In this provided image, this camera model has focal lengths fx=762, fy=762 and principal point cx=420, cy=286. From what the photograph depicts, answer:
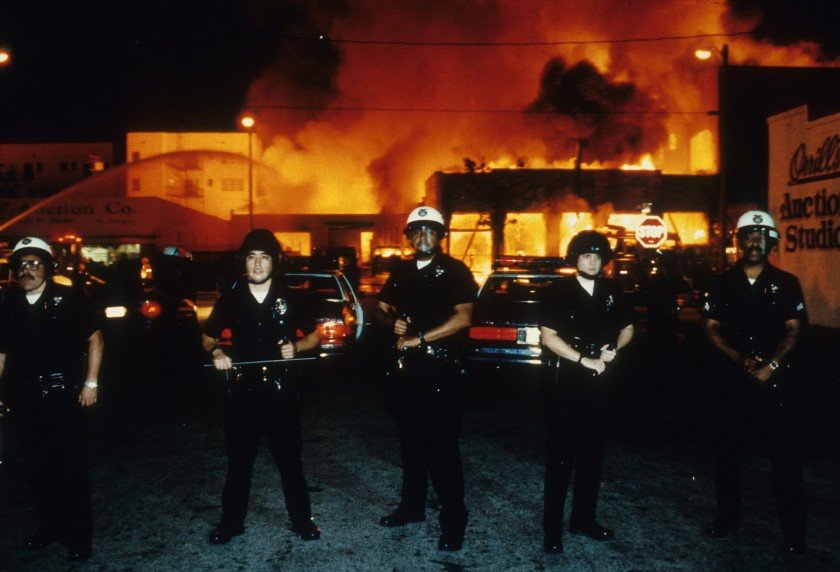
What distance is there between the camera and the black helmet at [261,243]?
13.7 ft

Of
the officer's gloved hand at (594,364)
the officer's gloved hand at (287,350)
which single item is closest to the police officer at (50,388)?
the officer's gloved hand at (287,350)

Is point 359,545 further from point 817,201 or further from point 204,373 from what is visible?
point 817,201

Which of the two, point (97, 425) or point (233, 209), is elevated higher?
point (233, 209)

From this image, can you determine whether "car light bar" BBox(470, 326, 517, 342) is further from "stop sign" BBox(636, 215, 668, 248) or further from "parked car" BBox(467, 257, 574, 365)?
"stop sign" BBox(636, 215, 668, 248)

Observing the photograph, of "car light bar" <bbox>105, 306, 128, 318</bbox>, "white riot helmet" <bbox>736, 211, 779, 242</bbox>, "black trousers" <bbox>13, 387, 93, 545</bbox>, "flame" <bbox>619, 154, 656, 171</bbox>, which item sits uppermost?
"flame" <bbox>619, 154, 656, 171</bbox>

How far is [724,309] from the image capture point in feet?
14.6

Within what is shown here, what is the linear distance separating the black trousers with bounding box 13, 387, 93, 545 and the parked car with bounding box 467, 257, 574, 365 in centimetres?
494

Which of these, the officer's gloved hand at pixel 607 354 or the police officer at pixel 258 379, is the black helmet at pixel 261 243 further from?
the officer's gloved hand at pixel 607 354

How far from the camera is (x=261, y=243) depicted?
4168mm

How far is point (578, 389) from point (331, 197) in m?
52.2

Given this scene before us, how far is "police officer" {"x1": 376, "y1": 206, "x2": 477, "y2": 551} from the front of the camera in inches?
164

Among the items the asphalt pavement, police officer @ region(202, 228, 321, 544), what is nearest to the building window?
the asphalt pavement

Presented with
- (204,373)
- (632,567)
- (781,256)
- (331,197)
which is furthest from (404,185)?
(632,567)

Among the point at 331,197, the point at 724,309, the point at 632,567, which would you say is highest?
the point at 331,197
